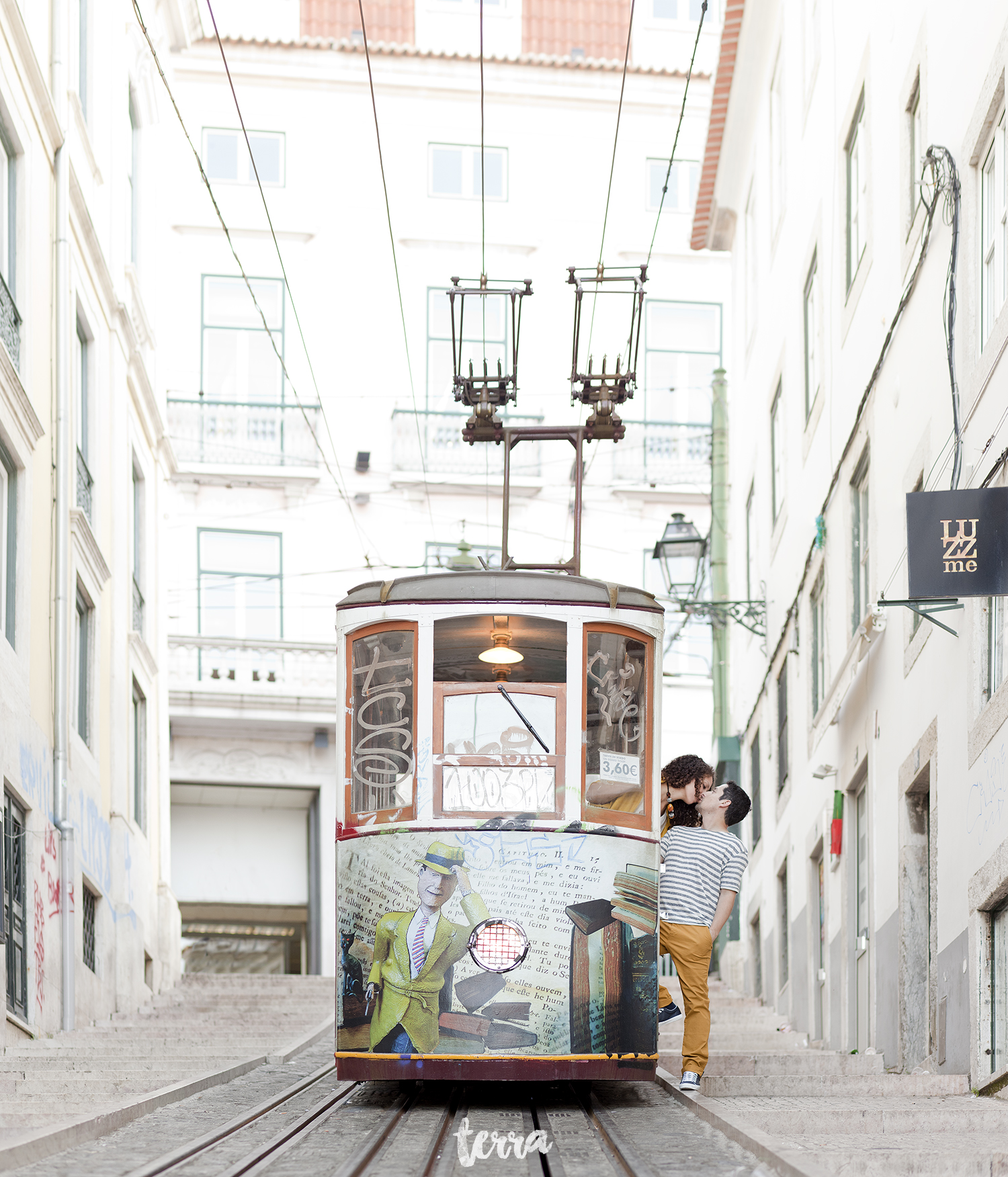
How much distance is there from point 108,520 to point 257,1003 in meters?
4.93

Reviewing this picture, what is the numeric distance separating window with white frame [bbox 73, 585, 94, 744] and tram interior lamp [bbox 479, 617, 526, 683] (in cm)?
874

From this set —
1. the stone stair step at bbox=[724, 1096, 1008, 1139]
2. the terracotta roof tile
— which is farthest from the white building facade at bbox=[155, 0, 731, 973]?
the stone stair step at bbox=[724, 1096, 1008, 1139]

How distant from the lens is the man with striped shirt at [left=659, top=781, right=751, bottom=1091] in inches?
368

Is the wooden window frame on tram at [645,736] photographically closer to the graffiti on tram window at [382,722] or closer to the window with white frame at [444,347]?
the graffiti on tram window at [382,722]

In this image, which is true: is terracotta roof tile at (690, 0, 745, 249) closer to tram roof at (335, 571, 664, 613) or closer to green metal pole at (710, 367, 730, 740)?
green metal pole at (710, 367, 730, 740)

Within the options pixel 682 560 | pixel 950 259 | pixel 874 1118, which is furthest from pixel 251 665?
pixel 874 1118

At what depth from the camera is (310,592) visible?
2942 cm

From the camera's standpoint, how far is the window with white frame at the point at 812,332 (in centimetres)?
1728

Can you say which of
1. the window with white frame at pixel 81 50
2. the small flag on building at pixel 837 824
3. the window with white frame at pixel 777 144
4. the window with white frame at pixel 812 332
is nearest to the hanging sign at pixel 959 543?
A: the small flag on building at pixel 837 824

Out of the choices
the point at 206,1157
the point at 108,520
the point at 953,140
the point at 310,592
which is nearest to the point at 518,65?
the point at 310,592

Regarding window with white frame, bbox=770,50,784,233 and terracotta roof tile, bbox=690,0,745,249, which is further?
terracotta roof tile, bbox=690,0,745,249

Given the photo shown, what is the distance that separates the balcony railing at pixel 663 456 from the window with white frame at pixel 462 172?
4496mm

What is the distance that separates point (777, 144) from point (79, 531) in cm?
897

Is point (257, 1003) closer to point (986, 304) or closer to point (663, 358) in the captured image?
point (986, 304)
